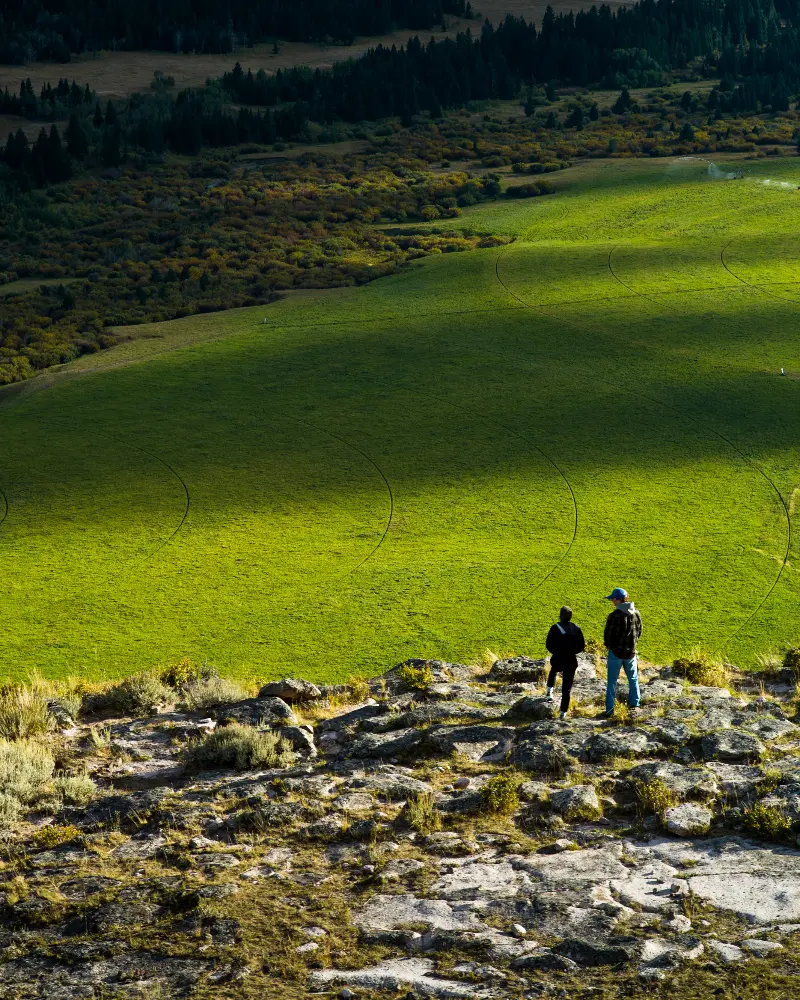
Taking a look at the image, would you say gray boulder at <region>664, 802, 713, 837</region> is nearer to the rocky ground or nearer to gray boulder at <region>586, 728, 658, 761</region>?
the rocky ground

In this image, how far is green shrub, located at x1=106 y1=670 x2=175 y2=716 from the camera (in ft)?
64.9

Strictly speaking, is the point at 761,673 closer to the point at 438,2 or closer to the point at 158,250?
the point at 158,250

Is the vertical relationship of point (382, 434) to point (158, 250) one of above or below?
below

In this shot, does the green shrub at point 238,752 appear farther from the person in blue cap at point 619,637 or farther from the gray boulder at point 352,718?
the person in blue cap at point 619,637

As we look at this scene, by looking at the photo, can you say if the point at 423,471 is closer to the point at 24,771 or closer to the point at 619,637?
the point at 619,637

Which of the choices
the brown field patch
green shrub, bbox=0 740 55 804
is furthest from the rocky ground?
the brown field patch

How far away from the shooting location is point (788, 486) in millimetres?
36438

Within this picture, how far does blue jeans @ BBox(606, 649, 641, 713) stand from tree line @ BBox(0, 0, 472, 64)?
436 feet

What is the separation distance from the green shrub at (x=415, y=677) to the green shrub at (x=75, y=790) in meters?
6.64

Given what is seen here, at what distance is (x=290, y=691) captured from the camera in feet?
66.0

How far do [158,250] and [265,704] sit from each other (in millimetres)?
58646

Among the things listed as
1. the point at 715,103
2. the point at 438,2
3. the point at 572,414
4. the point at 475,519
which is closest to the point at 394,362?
the point at 572,414

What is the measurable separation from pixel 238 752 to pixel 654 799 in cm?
572

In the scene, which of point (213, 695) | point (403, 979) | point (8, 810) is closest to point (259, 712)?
point (213, 695)
